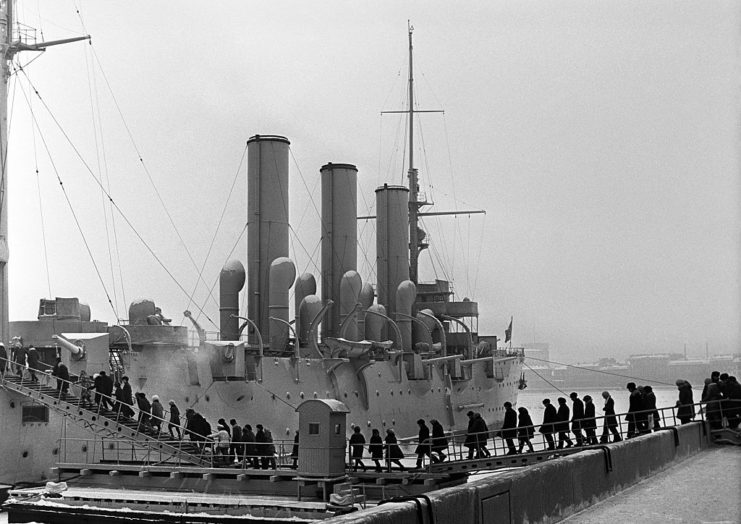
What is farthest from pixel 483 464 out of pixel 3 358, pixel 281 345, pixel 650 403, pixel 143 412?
pixel 281 345

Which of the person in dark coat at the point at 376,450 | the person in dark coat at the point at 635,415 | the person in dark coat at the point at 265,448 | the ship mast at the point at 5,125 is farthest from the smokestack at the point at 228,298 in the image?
the person in dark coat at the point at 635,415

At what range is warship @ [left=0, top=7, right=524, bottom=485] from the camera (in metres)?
24.1

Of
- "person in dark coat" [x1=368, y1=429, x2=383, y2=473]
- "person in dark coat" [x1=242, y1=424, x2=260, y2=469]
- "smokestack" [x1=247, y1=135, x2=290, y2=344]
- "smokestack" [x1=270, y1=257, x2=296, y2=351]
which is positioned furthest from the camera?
"smokestack" [x1=247, y1=135, x2=290, y2=344]

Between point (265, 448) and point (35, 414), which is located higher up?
point (35, 414)

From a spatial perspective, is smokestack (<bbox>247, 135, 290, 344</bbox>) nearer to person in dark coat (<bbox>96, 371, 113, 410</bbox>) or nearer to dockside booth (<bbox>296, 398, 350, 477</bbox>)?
person in dark coat (<bbox>96, 371, 113, 410</bbox>)

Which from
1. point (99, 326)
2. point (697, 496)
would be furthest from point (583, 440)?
point (99, 326)

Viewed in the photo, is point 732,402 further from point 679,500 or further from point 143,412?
point 143,412

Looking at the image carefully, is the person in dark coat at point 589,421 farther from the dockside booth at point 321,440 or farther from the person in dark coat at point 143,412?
the person in dark coat at point 143,412

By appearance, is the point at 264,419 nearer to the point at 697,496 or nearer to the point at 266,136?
the point at 266,136

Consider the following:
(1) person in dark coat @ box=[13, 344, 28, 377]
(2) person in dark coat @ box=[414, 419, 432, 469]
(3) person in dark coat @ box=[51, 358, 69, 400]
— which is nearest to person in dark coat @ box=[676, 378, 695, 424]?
(2) person in dark coat @ box=[414, 419, 432, 469]

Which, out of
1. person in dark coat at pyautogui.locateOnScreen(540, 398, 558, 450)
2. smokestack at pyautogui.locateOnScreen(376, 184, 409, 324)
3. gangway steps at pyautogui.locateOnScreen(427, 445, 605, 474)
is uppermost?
smokestack at pyautogui.locateOnScreen(376, 184, 409, 324)

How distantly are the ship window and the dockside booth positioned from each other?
302 inches

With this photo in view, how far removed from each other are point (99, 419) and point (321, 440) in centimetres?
630

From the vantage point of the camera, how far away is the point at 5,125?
27578 millimetres
